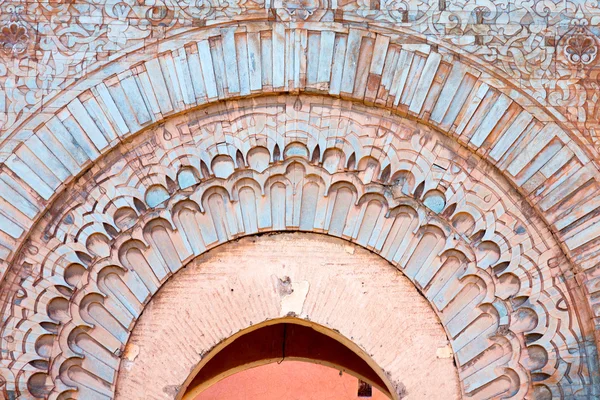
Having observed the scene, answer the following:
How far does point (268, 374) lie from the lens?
848 cm

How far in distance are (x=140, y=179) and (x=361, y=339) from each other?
3.58ft

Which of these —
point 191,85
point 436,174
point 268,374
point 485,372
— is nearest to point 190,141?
point 191,85

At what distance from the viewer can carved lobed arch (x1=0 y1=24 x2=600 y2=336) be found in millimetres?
4953

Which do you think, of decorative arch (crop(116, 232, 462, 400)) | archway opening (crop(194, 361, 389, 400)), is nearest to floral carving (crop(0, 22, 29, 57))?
decorative arch (crop(116, 232, 462, 400))

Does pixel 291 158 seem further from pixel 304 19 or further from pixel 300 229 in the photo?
pixel 304 19

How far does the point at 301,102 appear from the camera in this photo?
201 inches

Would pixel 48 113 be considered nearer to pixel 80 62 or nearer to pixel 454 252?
pixel 80 62

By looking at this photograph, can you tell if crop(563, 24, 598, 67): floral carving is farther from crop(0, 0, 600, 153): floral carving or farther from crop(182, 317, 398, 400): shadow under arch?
crop(182, 317, 398, 400): shadow under arch

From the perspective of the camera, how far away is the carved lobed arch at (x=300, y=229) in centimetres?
488

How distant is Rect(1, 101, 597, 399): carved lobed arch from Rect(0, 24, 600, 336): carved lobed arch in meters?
0.07

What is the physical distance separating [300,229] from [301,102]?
516mm

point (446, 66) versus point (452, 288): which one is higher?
point (446, 66)

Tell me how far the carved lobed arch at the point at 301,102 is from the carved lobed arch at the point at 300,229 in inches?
2.8

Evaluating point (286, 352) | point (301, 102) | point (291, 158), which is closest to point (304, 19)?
point (301, 102)
